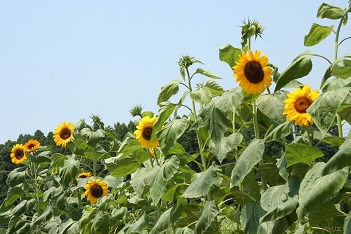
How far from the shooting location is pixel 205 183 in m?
3.22

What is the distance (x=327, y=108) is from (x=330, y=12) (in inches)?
31.0

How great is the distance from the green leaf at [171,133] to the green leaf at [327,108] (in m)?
1.15

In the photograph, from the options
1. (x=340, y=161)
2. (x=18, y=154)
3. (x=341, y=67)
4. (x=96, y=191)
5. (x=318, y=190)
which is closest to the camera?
(x=340, y=161)

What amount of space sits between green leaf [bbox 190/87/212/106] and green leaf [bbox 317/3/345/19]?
0.75m

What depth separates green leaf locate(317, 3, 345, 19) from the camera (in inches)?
117

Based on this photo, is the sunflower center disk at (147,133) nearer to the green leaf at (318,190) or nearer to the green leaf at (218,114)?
the green leaf at (218,114)

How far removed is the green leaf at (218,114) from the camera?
114 inches

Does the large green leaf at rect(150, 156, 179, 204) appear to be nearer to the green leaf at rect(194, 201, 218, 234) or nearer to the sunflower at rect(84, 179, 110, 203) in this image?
the green leaf at rect(194, 201, 218, 234)

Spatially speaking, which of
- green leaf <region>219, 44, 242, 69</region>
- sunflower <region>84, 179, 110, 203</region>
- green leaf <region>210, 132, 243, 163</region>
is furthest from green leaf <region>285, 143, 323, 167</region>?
sunflower <region>84, 179, 110, 203</region>

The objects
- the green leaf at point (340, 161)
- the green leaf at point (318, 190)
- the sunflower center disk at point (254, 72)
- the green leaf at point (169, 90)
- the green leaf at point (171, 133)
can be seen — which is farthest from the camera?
the green leaf at point (169, 90)

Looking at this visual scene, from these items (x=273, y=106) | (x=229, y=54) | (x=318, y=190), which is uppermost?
(x=229, y=54)

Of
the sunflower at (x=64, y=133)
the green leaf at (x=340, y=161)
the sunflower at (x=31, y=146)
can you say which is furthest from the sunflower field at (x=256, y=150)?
the sunflower at (x=31, y=146)

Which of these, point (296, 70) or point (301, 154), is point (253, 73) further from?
point (301, 154)

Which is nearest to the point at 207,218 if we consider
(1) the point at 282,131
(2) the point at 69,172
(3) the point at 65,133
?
(1) the point at 282,131
